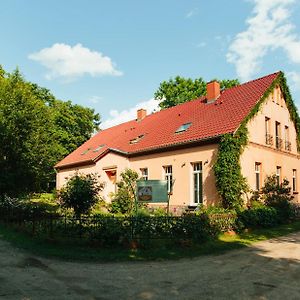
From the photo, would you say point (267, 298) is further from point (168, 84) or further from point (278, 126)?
point (168, 84)

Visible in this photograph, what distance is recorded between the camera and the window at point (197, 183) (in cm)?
1978

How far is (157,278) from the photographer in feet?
26.6

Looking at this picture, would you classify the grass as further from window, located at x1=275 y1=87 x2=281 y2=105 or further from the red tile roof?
window, located at x1=275 y1=87 x2=281 y2=105

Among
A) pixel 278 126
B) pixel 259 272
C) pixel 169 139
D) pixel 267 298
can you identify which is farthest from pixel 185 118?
pixel 267 298

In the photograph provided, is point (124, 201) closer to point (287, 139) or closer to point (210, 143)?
point (210, 143)

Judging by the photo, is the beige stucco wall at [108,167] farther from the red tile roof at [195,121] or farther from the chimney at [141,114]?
the chimney at [141,114]

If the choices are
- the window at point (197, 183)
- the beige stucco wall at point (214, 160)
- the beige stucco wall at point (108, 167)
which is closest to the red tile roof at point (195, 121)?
the beige stucco wall at point (108, 167)

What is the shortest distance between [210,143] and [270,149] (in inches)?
186

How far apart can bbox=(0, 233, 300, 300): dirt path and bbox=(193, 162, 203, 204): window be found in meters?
8.91

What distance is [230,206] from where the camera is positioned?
1731 cm

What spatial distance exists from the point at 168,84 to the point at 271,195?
3023cm

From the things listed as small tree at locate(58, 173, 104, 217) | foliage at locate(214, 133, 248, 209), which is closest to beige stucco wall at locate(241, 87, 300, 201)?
foliage at locate(214, 133, 248, 209)

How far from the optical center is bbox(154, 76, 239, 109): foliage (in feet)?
147

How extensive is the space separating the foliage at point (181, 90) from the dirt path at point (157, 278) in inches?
1409
